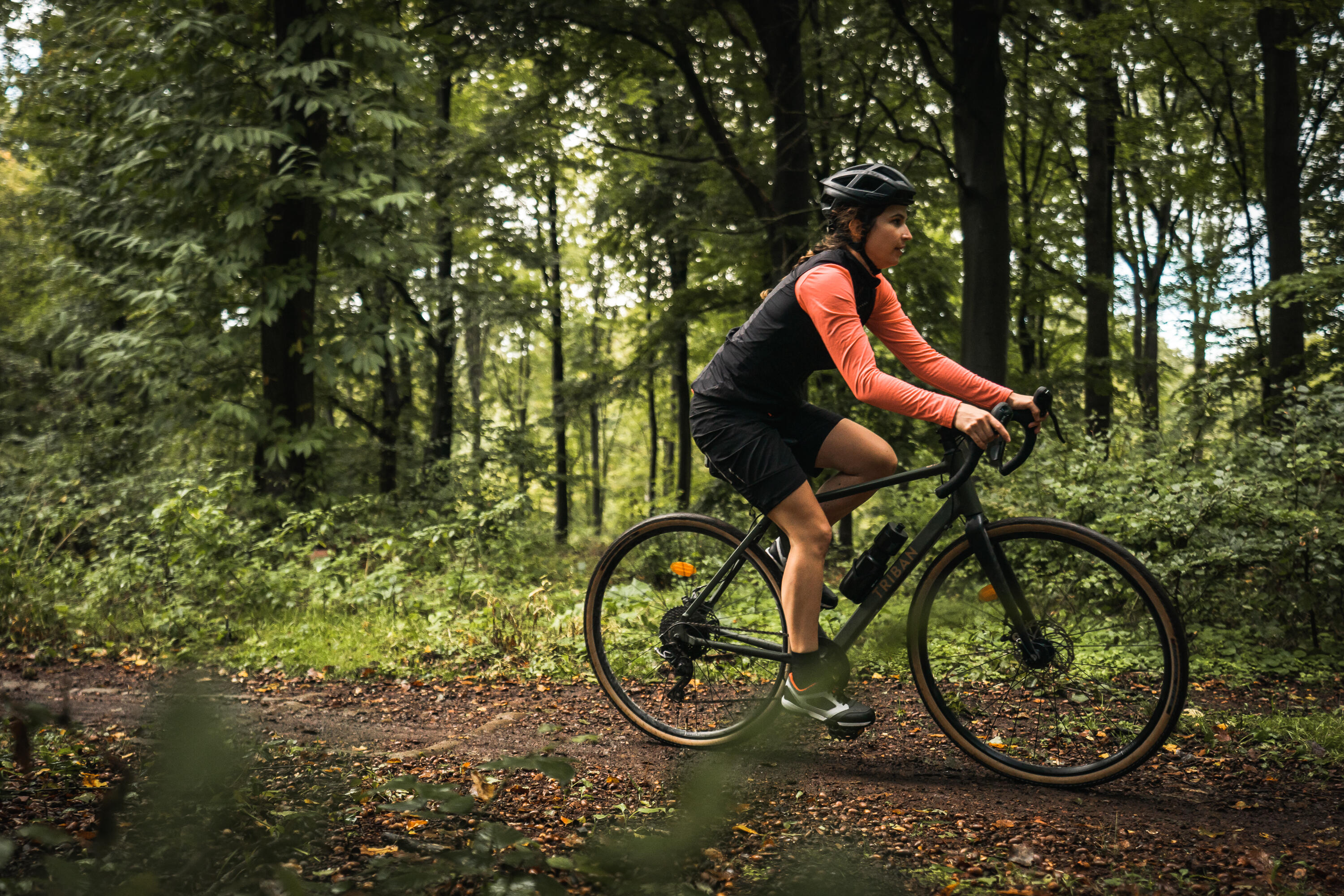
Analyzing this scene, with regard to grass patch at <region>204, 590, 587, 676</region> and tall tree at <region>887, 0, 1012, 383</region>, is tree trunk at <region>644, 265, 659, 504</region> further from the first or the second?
grass patch at <region>204, 590, 587, 676</region>

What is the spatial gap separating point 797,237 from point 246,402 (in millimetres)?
5742

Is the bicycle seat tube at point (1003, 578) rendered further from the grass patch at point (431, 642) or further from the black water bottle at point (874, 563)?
the grass patch at point (431, 642)

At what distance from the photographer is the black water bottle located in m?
3.30

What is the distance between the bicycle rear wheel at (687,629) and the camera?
362 cm

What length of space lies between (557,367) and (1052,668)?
20573 millimetres

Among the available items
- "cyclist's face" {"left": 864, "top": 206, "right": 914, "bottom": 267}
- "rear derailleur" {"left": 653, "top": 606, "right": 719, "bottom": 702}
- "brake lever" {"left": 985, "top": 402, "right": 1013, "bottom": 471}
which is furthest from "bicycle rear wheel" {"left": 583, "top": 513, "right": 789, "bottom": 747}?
"cyclist's face" {"left": 864, "top": 206, "right": 914, "bottom": 267}

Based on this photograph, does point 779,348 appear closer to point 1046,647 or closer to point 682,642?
point 682,642

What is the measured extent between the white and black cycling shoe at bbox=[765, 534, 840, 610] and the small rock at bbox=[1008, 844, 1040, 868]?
1168mm

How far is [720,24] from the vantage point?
9.80m

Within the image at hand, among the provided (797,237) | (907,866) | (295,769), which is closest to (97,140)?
(797,237)

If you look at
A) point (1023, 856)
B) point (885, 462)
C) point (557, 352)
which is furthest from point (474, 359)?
point (1023, 856)

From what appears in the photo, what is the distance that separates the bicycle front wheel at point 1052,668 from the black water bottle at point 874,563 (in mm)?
173

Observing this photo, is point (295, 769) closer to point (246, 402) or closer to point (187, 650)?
point (187, 650)

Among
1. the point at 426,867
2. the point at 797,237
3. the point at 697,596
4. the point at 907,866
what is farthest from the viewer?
the point at 797,237
